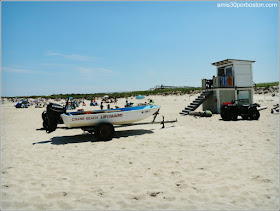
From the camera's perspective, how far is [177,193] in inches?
162

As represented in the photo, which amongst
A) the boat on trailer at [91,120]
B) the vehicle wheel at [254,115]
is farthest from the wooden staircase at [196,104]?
the boat on trailer at [91,120]

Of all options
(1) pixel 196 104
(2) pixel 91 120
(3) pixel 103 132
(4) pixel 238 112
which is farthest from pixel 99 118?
→ (1) pixel 196 104

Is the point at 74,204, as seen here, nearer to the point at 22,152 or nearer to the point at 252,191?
the point at 252,191

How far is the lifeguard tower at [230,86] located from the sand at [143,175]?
11.0 metres

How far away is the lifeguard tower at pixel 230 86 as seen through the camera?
18.9 m

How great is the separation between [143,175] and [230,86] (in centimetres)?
1673

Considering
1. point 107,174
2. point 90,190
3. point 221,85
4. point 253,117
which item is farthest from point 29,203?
point 221,85

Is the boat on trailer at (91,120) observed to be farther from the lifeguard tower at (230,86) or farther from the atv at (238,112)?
the lifeguard tower at (230,86)

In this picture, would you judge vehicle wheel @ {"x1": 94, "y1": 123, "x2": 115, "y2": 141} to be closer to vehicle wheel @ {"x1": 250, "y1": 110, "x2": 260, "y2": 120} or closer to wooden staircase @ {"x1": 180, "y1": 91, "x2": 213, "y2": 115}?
wooden staircase @ {"x1": 180, "y1": 91, "x2": 213, "y2": 115}

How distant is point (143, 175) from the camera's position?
5082 millimetres

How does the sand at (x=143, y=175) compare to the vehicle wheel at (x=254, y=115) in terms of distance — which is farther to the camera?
the vehicle wheel at (x=254, y=115)

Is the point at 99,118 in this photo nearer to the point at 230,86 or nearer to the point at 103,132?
the point at 103,132

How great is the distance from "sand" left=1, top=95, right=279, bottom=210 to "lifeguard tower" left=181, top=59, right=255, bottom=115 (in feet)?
36.1

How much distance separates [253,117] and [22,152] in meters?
14.0
